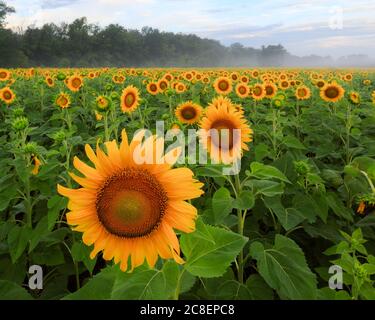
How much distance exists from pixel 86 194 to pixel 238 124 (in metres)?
1.64

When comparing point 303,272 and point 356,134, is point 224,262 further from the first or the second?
point 356,134

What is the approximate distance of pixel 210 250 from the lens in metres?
1.53

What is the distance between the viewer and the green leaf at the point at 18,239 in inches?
99.5

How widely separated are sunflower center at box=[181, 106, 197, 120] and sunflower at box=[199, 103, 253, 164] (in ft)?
4.78

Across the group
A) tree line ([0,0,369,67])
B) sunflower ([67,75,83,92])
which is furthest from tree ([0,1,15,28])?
sunflower ([67,75,83,92])

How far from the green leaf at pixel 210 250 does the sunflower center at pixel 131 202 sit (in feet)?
0.60

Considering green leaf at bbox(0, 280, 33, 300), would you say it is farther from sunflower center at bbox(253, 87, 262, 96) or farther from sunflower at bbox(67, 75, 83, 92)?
sunflower at bbox(67, 75, 83, 92)

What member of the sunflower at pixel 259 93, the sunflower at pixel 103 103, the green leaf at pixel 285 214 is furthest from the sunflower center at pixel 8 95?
the green leaf at pixel 285 214

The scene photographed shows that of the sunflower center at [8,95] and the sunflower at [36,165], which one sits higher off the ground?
the sunflower center at [8,95]

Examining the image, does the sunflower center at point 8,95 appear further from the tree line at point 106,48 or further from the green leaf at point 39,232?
the tree line at point 106,48

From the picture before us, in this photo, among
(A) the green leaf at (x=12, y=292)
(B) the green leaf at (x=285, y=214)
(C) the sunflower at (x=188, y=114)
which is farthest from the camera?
(C) the sunflower at (x=188, y=114)

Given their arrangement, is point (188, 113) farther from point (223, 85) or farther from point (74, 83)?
point (74, 83)

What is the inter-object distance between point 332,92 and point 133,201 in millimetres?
5546

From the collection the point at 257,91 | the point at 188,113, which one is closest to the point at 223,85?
the point at 257,91
